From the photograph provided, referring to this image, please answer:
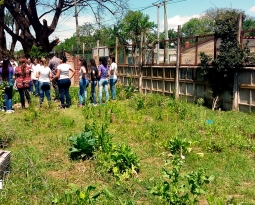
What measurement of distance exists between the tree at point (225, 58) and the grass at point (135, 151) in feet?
3.24

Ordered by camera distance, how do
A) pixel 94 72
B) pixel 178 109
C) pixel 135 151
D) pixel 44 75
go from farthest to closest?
1. pixel 94 72
2. pixel 44 75
3. pixel 178 109
4. pixel 135 151

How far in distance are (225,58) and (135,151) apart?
5.02 m

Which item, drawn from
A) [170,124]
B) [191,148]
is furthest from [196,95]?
[191,148]

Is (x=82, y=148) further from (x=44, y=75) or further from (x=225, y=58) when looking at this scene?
(x=225, y=58)

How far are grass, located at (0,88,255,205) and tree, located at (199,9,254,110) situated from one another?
99 cm

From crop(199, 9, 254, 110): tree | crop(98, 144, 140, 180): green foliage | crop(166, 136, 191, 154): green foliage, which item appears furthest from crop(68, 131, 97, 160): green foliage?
crop(199, 9, 254, 110): tree

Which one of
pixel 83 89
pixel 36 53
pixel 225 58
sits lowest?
pixel 83 89

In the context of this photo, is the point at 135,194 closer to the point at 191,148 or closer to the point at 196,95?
the point at 191,148

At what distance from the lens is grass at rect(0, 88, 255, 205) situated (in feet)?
13.4

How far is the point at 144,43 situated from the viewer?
14.3m

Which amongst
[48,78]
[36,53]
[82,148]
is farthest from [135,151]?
[36,53]

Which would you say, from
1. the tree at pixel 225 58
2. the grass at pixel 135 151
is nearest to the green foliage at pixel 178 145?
the grass at pixel 135 151

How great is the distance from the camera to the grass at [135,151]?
161 inches

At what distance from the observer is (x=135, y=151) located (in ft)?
19.1
